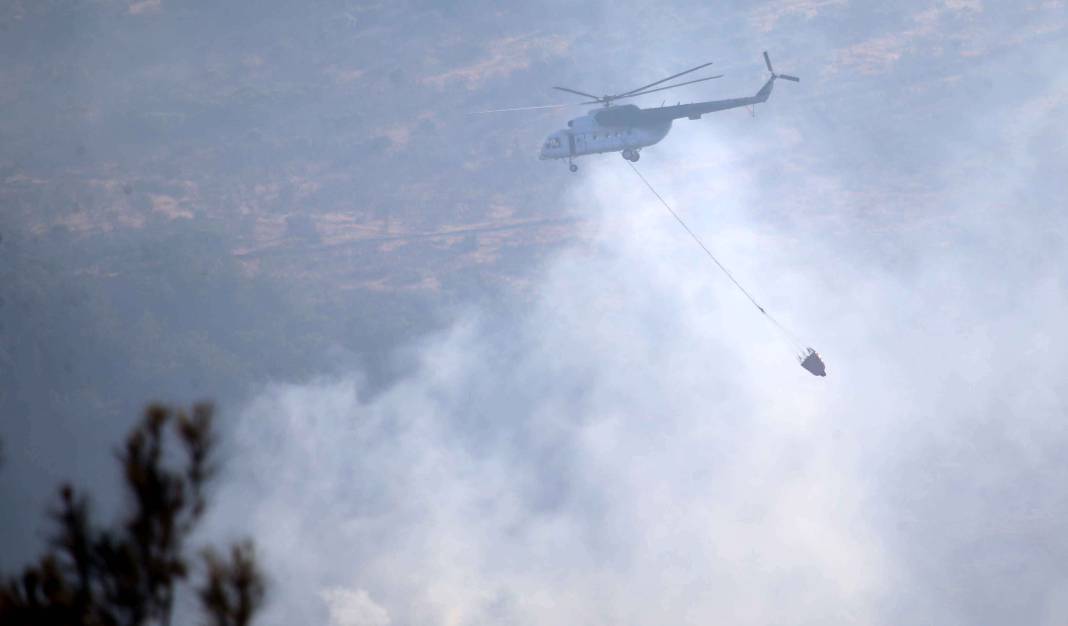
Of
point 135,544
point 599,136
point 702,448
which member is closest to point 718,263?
point 702,448

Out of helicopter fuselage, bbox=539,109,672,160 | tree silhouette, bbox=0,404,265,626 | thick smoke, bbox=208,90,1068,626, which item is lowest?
thick smoke, bbox=208,90,1068,626

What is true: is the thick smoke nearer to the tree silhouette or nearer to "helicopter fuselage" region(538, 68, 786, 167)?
"helicopter fuselage" region(538, 68, 786, 167)

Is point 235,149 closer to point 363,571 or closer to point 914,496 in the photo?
point 363,571

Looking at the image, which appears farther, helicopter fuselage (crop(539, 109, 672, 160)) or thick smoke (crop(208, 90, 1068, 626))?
thick smoke (crop(208, 90, 1068, 626))

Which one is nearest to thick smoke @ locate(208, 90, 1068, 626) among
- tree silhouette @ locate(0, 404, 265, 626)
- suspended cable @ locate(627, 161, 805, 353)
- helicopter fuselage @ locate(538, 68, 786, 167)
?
suspended cable @ locate(627, 161, 805, 353)

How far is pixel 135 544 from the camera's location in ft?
57.0

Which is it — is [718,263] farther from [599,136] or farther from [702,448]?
A: [599,136]

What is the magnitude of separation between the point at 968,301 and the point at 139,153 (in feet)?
167

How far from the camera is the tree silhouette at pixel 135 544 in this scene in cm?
1711

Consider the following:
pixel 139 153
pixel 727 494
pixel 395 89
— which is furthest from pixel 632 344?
pixel 139 153

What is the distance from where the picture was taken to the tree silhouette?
17109 mm

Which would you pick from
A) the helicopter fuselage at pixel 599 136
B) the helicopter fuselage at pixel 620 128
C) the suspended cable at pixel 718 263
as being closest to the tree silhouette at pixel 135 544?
the helicopter fuselage at pixel 620 128

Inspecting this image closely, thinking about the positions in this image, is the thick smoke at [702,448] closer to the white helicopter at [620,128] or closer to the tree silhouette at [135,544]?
the white helicopter at [620,128]

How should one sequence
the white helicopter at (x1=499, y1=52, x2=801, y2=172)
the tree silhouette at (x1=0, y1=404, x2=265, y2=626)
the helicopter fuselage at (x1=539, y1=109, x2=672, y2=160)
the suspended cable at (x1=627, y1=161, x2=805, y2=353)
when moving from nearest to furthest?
the tree silhouette at (x1=0, y1=404, x2=265, y2=626), the white helicopter at (x1=499, y1=52, x2=801, y2=172), the helicopter fuselage at (x1=539, y1=109, x2=672, y2=160), the suspended cable at (x1=627, y1=161, x2=805, y2=353)
